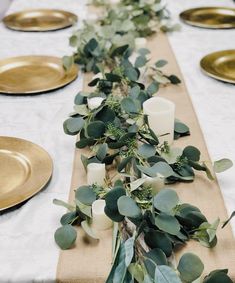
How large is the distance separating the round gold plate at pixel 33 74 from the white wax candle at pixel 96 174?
45 centimetres

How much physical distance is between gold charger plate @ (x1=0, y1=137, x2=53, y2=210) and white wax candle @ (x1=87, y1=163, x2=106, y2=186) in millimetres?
73

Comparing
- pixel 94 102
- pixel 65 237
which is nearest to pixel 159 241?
pixel 65 237

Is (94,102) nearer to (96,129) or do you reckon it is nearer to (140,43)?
(96,129)

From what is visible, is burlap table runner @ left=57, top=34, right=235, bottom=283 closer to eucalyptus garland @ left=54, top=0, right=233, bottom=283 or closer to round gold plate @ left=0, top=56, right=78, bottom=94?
eucalyptus garland @ left=54, top=0, right=233, bottom=283

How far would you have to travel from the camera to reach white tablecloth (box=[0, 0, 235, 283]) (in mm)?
687

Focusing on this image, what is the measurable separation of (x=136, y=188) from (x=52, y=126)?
15.8 inches

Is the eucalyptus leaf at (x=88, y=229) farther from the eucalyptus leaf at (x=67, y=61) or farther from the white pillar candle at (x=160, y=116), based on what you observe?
the eucalyptus leaf at (x=67, y=61)

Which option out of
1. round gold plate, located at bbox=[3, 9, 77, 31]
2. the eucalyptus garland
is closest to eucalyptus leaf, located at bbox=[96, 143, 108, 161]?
the eucalyptus garland

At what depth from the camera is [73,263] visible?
67 cm

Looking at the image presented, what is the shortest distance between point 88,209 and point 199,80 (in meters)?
0.69

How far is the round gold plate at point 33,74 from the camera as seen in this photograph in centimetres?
123

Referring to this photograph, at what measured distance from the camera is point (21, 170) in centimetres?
86

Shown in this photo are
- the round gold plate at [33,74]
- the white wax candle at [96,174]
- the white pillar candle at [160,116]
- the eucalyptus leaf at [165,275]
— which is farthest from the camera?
the round gold plate at [33,74]

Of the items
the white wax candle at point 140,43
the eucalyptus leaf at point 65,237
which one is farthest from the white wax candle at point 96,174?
the white wax candle at point 140,43
